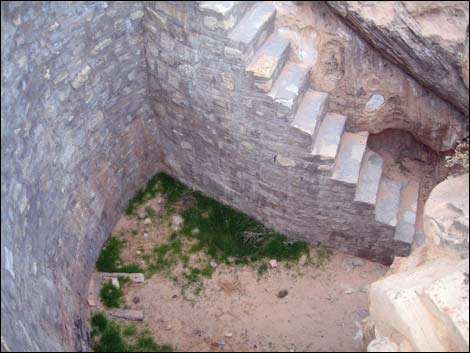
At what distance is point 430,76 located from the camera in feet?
16.2

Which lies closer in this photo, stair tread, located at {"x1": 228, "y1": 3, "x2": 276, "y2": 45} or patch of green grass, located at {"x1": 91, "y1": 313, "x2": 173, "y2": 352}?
stair tread, located at {"x1": 228, "y1": 3, "x2": 276, "y2": 45}

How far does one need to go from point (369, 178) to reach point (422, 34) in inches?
Result: 59.9

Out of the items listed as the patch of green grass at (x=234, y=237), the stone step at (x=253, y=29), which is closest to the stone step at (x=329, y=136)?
the stone step at (x=253, y=29)

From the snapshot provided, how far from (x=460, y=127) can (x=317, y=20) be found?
65.6 inches

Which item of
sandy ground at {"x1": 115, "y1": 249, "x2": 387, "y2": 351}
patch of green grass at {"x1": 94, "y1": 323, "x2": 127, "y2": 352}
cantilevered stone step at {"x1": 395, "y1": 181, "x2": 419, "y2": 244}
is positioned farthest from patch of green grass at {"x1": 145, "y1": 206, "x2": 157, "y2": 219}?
cantilevered stone step at {"x1": 395, "y1": 181, "x2": 419, "y2": 244}

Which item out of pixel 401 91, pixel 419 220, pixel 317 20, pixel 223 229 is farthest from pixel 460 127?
pixel 223 229

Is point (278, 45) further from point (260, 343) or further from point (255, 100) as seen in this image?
point (260, 343)

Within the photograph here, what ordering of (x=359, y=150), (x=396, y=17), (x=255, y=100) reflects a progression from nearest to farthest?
(x=396, y=17)
(x=255, y=100)
(x=359, y=150)

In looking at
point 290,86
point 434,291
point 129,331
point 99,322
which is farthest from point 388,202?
point 99,322

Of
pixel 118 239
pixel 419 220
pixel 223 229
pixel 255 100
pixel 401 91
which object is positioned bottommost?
pixel 118 239

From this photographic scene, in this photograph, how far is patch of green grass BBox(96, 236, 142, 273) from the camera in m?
5.73

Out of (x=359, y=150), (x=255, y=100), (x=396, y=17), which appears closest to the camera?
A: (x=396, y=17)

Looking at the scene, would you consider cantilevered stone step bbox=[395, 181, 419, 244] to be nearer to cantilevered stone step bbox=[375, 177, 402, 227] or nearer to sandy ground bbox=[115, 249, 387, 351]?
cantilevered stone step bbox=[375, 177, 402, 227]

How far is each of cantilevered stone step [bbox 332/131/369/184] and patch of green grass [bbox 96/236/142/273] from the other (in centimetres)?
222
